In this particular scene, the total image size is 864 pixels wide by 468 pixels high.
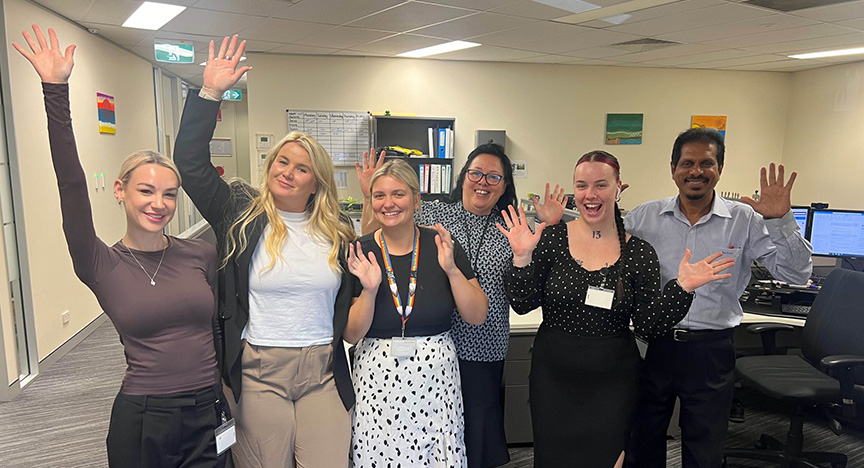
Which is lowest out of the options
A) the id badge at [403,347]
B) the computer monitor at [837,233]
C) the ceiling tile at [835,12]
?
the id badge at [403,347]

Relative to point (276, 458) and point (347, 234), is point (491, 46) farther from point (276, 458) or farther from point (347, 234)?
point (276, 458)

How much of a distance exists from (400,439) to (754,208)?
5.53 ft

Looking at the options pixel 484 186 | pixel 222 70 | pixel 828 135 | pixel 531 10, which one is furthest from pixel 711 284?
pixel 828 135

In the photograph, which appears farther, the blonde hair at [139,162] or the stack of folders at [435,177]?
the stack of folders at [435,177]

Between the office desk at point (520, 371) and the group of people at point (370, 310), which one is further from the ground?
the group of people at point (370, 310)

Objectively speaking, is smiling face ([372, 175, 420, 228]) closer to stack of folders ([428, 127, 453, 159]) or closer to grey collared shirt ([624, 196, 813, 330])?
grey collared shirt ([624, 196, 813, 330])

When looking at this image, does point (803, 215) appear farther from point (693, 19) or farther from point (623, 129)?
point (623, 129)

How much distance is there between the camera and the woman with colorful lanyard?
170 cm

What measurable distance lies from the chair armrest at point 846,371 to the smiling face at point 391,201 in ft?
7.65

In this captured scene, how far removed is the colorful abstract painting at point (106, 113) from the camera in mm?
5250

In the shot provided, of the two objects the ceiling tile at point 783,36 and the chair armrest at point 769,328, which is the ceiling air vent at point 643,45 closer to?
the ceiling tile at point 783,36

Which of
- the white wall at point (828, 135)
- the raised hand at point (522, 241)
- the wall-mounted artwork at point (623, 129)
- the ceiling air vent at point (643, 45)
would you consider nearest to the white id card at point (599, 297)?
the raised hand at point (522, 241)


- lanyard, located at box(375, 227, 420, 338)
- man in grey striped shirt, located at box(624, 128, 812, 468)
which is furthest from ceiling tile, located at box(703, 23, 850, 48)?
lanyard, located at box(375, 227, 420, 338)

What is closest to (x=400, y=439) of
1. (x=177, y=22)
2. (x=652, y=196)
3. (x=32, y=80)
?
(x=32, y=80)
